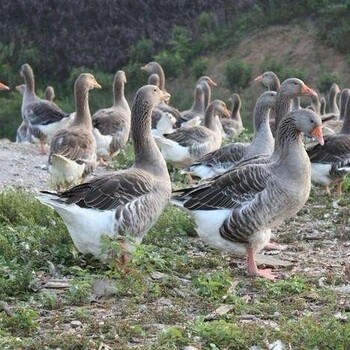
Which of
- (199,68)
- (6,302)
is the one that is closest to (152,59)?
(199,68)

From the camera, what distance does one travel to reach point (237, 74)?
111ft

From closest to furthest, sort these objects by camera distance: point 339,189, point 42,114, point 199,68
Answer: point 339,189
point 42,114
point 199,68

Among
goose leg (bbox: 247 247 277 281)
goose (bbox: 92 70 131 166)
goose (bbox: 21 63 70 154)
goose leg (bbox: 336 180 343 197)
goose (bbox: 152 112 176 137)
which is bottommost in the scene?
goose (bbox: 21 63 70 154)

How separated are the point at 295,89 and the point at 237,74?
919 inches

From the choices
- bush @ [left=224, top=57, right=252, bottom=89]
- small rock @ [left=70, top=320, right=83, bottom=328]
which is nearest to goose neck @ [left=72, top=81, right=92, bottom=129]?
small rock @ [left=70, top=320, right=83, bottom=328]

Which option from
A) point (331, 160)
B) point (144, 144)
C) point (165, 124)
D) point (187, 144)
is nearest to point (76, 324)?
point (144, 144)

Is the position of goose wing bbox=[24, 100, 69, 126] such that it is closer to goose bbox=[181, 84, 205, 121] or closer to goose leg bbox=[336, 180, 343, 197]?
goose bbox=[181, 84, 205, 121]

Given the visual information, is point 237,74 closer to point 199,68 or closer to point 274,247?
point 199,68

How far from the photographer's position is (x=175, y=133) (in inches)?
593

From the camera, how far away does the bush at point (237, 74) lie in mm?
33781

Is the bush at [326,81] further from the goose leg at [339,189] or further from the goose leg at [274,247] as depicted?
the goose leg at [274,247]

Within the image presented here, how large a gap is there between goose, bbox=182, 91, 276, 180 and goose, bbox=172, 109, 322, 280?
277 cm

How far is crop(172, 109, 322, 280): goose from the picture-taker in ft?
27.0

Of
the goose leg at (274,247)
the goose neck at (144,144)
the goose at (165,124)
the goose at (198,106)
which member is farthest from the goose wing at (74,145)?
the goose at (198,106)
